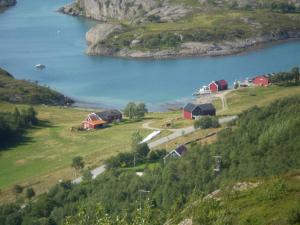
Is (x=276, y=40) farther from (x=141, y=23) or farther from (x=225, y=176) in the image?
(x=225, y=176)

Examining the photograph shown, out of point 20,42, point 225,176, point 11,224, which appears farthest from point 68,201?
point 20,42

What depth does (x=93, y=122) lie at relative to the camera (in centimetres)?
5191

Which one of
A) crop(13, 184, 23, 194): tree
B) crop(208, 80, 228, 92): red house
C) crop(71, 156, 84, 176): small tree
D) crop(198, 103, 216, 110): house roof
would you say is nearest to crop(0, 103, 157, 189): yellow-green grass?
crop(71, 156, 84, 176): small tree

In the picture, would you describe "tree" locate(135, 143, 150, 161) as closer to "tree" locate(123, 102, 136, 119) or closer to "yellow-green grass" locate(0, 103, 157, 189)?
"yellow-green grass" locate(0, 103, 157, 189)

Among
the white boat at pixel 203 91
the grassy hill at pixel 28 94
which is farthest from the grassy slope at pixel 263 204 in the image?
the grassy hill at pixel 28 94

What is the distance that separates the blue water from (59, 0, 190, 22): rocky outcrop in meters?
9.67

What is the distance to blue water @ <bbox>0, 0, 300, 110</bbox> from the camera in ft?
221

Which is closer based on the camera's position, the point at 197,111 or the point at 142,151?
the point at 142,151

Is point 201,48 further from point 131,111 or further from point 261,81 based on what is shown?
point 131,111

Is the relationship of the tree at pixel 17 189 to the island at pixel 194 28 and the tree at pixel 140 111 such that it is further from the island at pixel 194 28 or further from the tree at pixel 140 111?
the island at pixel 194 28

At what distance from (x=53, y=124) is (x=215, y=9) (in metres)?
50.6

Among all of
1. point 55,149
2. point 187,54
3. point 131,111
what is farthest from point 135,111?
point 187,54

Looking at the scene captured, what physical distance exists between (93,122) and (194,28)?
41.2 meters

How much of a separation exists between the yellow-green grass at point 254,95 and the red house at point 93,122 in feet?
30.0
